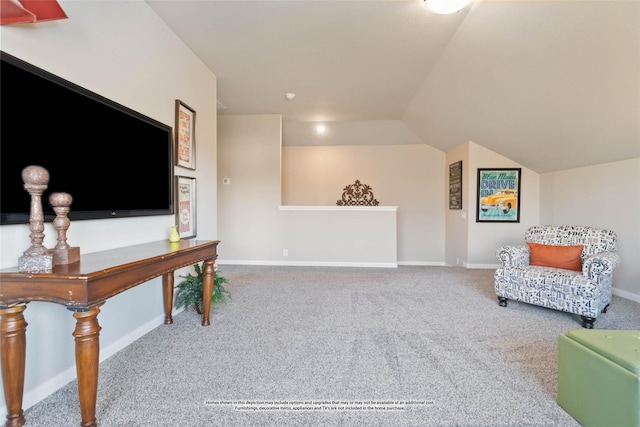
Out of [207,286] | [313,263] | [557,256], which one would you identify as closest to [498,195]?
[557,256]

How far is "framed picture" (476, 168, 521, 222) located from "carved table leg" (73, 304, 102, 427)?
5.33 m

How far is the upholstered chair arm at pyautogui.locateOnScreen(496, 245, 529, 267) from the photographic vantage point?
321 cm

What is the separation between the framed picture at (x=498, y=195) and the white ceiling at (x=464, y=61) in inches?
15.2

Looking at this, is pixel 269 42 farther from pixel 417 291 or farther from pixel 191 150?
pixel 417 291

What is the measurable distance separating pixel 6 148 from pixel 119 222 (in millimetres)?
868

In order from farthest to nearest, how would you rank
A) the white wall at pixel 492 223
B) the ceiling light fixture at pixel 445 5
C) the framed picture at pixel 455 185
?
the framed picture at pixel 455 185, the white wall at pixel 492 223, the ceiling light fixture at pixel 445 5

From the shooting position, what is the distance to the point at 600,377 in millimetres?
1349

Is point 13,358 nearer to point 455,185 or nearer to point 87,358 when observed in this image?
point 87,358

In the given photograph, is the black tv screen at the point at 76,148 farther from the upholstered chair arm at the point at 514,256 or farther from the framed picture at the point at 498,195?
the framed picture at the point at 498,195

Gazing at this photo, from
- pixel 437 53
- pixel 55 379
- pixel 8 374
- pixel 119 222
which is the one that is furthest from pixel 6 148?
pixel 437 53

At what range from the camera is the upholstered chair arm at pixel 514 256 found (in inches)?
126

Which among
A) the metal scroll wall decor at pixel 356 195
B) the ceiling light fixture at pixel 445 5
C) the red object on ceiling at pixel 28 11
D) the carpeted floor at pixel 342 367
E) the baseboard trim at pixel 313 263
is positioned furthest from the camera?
the metal scroll wall decor at pixel 356 195

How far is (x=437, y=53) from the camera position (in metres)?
3.38

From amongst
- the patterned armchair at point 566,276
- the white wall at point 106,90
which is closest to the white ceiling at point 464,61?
the white wall at point 106,90
